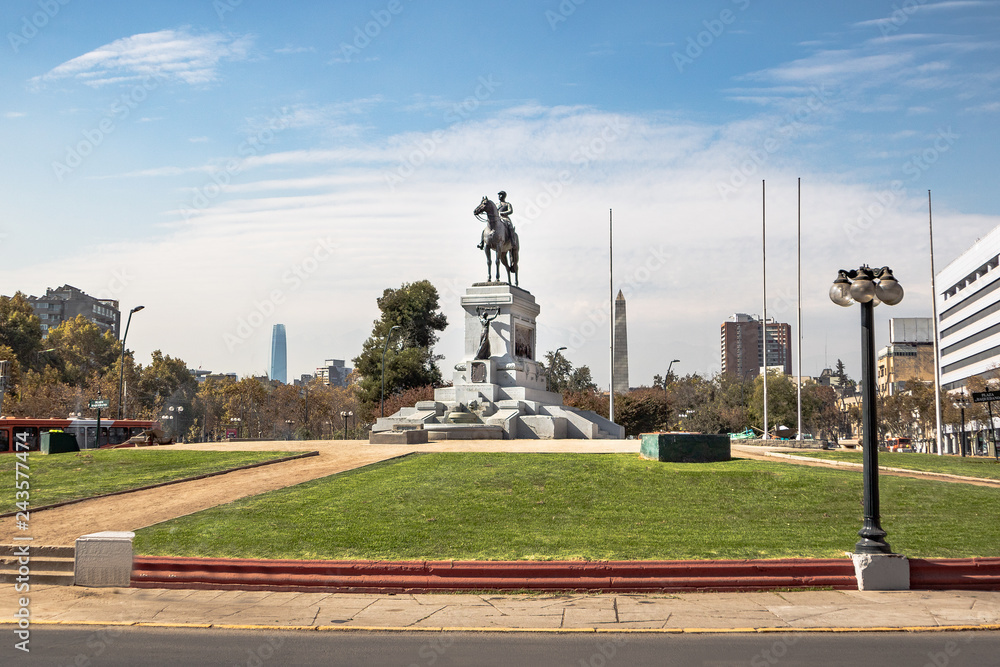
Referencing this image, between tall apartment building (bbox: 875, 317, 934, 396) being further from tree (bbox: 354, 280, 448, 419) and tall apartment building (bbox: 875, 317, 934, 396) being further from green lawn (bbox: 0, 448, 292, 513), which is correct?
green lawn (bbox: 0, 448, 292, 513)

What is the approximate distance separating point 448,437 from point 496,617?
2288cm

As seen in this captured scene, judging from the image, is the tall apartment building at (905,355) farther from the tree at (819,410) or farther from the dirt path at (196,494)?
the dirt path at (196,494)

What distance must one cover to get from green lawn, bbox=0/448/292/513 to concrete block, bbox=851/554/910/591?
1742cm

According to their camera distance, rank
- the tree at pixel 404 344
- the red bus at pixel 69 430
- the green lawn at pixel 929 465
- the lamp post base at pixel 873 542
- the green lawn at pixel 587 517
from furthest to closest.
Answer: the tree at pixel 404 344 → the red bus at pixel 69 430 → the green lawn at pixel 929 465 → the green lawn at pixel 587 517 → the lamp post base at pixel 873 542

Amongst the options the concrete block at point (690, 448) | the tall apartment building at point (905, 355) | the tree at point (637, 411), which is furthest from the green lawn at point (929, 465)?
the tall apartment building at point (905, 355)

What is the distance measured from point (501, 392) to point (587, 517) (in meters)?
23.0

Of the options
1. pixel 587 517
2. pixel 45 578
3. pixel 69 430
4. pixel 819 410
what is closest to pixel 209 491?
pixel 45 578

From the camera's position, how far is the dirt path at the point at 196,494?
17.6 metres

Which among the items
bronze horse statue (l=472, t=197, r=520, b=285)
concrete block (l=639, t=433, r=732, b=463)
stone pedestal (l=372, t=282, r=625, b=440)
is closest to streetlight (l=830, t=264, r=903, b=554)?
concrete block (l=639, t=433, r=732, b=463)

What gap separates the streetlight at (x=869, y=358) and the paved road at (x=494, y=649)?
279 centimetres

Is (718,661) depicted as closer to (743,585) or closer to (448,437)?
(743,585)

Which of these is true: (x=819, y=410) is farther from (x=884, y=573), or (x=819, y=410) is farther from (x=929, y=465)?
(x=884, y=573)

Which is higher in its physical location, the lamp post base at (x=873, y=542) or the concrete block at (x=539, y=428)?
the concrete block at (x=539, y=428)

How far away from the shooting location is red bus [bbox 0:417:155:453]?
38.3m
